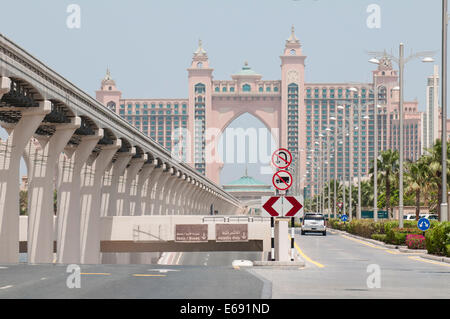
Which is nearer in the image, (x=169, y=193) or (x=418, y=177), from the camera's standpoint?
(x=418, y=177)

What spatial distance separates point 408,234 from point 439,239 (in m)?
13.2

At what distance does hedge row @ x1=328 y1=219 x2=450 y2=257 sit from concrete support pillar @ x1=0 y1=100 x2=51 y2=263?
19.8 meters

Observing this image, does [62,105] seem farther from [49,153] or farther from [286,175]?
[286,175]

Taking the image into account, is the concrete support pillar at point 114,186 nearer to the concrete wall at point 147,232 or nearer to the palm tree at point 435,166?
the concrete wall at point 147,232

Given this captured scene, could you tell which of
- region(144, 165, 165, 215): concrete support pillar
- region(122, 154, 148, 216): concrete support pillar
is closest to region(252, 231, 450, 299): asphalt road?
region(122, 154, 148, 216): concrete support pillar

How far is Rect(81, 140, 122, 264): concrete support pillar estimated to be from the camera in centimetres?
6312

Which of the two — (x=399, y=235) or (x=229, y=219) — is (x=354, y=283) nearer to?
(x=399, y=235)

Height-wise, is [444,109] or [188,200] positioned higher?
[444,109]

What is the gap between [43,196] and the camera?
50.7 m

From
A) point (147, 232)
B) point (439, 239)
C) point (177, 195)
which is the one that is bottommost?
point (147, 232)

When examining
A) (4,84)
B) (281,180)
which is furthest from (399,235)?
(281,180)

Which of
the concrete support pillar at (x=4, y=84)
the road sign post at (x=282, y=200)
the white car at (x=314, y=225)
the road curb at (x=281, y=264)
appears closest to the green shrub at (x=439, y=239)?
the road curb at (x=281, y=264)

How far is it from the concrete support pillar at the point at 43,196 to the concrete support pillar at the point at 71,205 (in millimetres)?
5495

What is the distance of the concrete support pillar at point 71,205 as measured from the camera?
187 feet
